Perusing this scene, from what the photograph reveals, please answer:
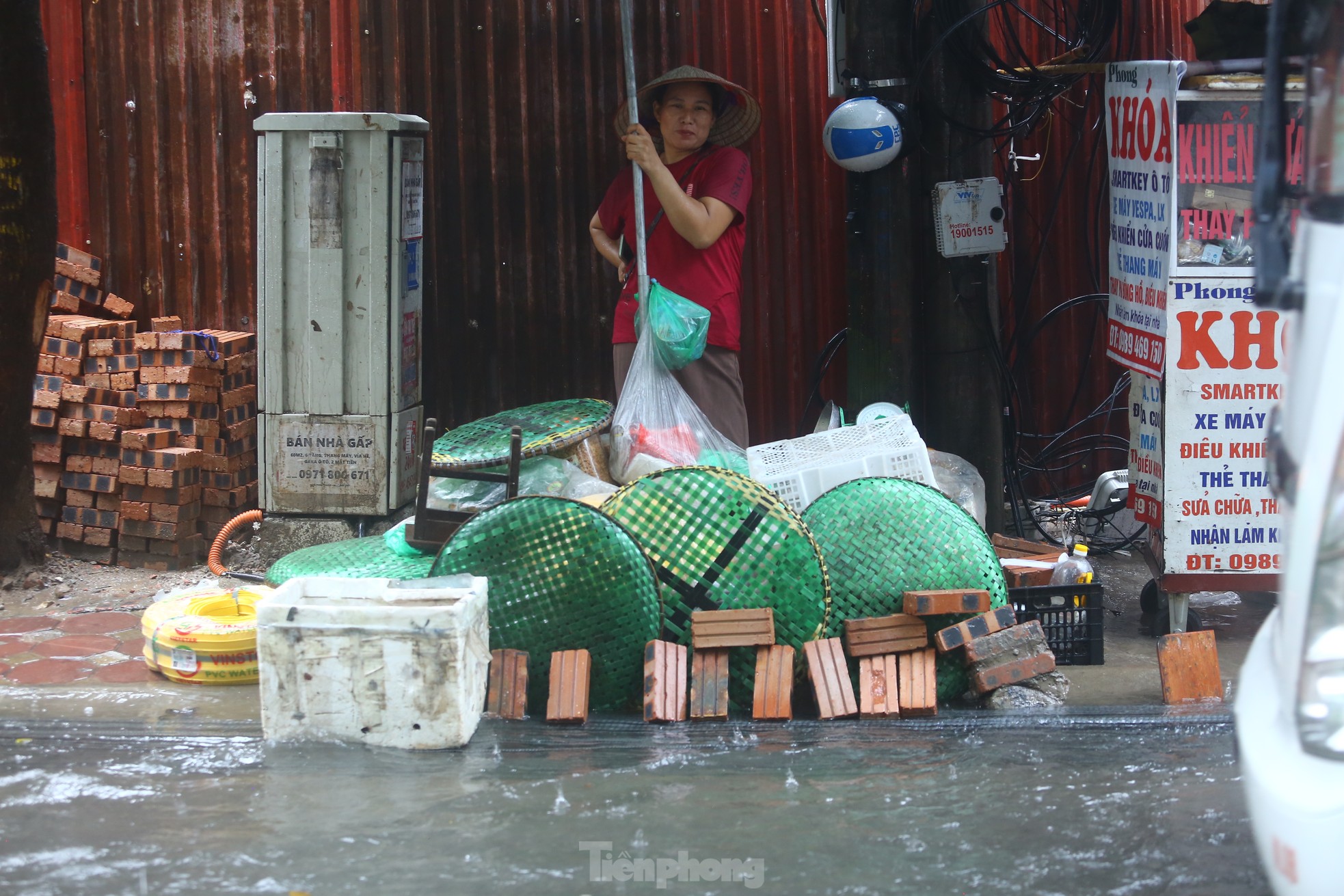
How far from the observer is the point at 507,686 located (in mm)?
4770

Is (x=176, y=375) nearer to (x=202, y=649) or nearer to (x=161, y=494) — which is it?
(x=161, y=494)

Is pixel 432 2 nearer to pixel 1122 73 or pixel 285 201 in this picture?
pixel 285 201

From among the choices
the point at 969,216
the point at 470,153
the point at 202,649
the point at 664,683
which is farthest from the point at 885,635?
the point at 470,153

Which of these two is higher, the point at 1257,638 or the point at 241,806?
the point at 1257,638

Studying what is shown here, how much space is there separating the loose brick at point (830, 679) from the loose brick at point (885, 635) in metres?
0.07

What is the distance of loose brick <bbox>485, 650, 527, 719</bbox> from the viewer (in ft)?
15.5

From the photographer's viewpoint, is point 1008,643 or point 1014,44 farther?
point 1014,44

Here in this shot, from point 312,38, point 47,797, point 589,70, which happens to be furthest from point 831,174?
point 47,797

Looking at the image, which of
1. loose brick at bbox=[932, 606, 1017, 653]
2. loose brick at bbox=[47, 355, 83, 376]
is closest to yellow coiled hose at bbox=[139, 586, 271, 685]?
loose brick at bbox=[47, 355, 83, 376]

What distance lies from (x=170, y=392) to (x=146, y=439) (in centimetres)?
28

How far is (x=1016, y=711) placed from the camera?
478cm

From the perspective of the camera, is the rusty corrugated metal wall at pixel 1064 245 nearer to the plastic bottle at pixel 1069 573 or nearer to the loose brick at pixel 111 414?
the plastic bottle at pixel 1069 573

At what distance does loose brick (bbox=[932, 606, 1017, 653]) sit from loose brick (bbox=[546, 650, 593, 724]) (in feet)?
4.33

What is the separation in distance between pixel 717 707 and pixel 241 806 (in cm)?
167
